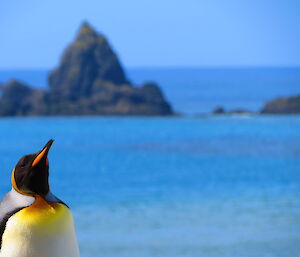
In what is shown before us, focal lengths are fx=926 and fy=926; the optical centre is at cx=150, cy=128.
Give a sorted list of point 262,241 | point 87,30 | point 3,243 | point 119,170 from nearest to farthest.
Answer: point 3,243
point 262,241
point 119,170
point 87,30

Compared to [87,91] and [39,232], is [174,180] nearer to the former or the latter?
[87,91]

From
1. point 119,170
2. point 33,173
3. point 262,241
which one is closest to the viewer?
point 33,173

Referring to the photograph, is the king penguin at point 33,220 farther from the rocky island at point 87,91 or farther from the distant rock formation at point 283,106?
the distant rock formation at point 283,106

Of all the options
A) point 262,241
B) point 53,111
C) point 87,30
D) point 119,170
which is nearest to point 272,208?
point 262,241

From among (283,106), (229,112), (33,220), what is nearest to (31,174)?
(33,220)

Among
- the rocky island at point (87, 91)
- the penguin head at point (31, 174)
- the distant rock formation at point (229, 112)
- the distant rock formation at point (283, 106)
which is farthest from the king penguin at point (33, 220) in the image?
the distant rock formation at point (229, 112)

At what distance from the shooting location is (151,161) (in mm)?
15594

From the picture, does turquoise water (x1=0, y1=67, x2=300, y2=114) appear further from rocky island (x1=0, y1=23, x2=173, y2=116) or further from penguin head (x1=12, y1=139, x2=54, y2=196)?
penguin head (x1=12, y1=139, x2=54, y2=196)

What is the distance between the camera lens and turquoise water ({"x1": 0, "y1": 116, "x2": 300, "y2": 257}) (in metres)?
8.40

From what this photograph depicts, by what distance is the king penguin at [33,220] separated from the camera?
2066 mm

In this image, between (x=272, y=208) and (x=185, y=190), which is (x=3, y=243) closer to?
(x=272, y=208)

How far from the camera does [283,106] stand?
2311 cm

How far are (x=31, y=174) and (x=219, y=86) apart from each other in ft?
96.1

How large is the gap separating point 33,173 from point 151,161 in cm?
1357
